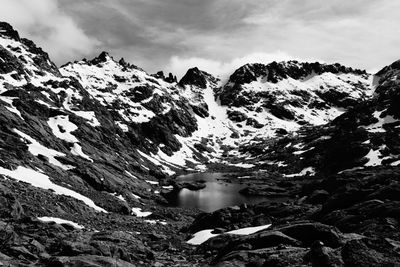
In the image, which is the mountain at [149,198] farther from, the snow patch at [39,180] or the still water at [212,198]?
the still water at [212,198]

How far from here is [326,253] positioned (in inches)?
668

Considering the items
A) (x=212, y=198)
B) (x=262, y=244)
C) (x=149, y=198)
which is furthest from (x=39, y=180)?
(x=212, y=198)

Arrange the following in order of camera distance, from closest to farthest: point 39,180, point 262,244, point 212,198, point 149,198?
point 262,244 → point 39,180 → point 149,198 → point 212,198

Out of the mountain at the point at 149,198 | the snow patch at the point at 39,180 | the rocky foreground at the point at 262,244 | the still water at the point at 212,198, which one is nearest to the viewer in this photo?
the rocky foreground at the point at 262,244

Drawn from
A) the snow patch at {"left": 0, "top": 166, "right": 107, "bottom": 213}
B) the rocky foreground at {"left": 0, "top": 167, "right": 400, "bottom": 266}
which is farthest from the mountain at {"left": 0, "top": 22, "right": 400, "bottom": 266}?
the snow patch at {"left": 0, "top": 166, "right": 107, "bottom": 213}

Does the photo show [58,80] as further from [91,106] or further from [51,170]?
[51,170]

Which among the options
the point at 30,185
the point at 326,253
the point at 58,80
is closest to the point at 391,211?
the point at 326,253

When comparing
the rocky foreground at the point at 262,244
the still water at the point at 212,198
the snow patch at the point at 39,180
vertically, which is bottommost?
the rocky foreground at the point at 262,244

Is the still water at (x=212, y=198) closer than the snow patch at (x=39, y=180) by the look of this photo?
No

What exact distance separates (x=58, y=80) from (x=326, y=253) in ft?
605

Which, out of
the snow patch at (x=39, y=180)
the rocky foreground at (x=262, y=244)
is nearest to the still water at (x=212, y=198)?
the snow patch at (x=39, y=180)

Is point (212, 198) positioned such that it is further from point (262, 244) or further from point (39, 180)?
point (262, 244)

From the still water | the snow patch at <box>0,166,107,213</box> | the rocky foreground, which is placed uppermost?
the still water

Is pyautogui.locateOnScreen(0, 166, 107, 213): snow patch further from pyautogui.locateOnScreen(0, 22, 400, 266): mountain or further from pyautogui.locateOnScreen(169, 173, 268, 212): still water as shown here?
pyautogui.locateOnScreen(169, 173, 268, 212): still water
